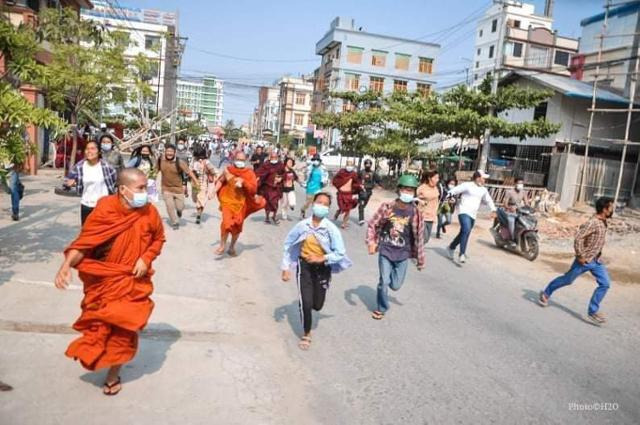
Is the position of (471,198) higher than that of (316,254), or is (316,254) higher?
(471,198)

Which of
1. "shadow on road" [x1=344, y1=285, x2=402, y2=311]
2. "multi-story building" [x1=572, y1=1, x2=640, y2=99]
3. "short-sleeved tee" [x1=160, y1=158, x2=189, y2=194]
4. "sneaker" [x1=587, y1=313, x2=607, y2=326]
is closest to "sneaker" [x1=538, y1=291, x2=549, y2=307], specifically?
"sneaker" [x1=587, y1=313, x2=607, y2=326]

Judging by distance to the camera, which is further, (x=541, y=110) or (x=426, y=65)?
(x=426, y=65)

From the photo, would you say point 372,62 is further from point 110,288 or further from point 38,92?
point 110,288

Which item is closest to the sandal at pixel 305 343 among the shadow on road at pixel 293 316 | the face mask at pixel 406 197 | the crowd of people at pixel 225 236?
the crowd of people at pixel 225 236

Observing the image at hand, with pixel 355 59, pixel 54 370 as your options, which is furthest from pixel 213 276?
pixel 355 59

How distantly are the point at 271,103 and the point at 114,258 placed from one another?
11254 centimetres

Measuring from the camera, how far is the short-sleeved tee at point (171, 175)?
32.6ft

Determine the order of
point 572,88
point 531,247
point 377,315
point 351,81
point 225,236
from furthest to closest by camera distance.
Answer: point 351,81, point 572,88, point 531,247, point 225,236, point 377,315

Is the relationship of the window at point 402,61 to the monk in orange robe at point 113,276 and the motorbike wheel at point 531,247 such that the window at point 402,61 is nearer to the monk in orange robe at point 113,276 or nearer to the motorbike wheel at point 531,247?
the motorbike wheel at point 531,247

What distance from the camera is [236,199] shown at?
8.41m

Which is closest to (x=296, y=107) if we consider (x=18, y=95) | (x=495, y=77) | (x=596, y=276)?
(x=495, y=77)

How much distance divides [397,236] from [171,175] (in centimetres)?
559

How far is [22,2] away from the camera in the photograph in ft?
59.2

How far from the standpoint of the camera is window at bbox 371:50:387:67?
57.2 meters
